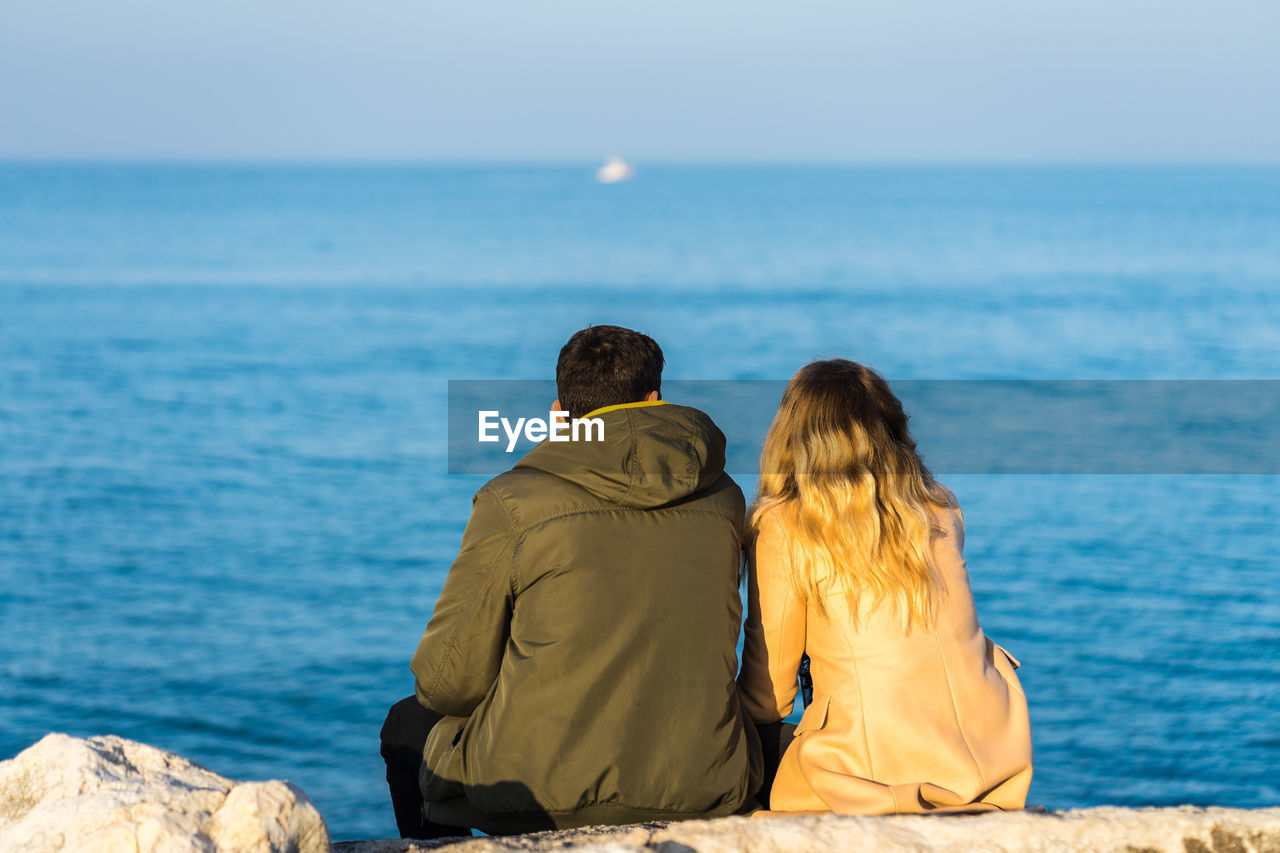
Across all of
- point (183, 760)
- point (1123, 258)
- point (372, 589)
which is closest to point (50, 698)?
point (372, 589)

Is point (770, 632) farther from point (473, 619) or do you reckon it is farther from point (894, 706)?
point (473, 619)

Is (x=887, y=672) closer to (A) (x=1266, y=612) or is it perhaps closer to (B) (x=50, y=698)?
(B) (x=50, y=698)

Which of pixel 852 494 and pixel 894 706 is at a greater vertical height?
pixel 852 494

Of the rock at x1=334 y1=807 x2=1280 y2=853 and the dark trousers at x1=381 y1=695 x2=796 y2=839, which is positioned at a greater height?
the rock at x1=334 y1=807 x2=1280 y2=853

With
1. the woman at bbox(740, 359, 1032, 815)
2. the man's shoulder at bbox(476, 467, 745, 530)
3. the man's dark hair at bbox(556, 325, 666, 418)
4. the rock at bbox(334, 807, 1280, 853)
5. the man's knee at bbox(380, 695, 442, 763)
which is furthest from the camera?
the man's knee at bbox(380, 695, 442, 763)

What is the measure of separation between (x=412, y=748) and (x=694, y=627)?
92cm

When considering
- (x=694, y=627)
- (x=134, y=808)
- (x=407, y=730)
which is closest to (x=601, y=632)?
(x=694, y=627)

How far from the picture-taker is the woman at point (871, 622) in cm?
261

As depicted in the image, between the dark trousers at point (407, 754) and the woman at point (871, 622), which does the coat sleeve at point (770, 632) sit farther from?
the dark trousers at point (407, 754)

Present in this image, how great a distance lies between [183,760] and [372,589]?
1279 cm

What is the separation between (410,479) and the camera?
1955 centimetres

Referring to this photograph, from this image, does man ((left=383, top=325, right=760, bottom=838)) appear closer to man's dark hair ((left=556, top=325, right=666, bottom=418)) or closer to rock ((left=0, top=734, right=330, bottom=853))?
man's dark hair ((left=556, top=325, right=666, bottom=418))

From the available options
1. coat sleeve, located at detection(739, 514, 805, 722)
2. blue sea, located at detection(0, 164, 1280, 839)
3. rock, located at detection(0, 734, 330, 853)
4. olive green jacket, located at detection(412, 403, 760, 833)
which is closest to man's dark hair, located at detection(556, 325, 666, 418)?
olive green jacket, located at detection(412, 403, 760, 833)

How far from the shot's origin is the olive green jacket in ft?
8.25
